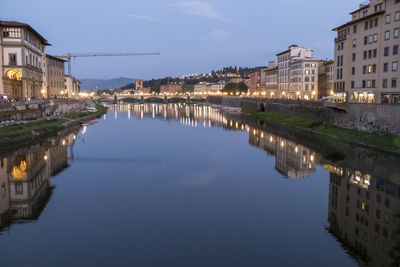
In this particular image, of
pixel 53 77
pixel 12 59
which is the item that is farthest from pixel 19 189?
pixel 53 77

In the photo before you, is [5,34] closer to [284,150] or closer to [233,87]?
[284,150]

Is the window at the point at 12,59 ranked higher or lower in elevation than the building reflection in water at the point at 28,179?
higher

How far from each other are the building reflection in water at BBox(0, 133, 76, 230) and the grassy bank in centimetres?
2794

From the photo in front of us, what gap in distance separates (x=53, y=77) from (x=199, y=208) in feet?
243

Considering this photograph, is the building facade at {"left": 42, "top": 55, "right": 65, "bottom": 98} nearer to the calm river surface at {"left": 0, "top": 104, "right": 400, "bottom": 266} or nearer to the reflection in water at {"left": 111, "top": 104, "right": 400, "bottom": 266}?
the calm river surface at {"left": 0, "top": 104, "right": 400, "bottom": 266}

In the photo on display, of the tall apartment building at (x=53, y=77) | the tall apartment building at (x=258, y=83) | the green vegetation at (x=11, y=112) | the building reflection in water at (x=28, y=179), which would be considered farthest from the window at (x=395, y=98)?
the tall apartment building at (x=258, y=83)

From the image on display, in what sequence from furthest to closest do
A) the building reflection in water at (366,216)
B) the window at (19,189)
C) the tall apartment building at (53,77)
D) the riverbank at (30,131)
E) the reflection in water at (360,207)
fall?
the tall apartment building at (53,77)
the riverbank at (30,131)
the window at (19,189)
the reflection in water at (360,207)
the building reflection in water at (366,216)

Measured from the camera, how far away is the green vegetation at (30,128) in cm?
3797

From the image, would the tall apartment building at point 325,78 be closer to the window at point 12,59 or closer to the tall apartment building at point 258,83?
the tall apartment building at point 258,83

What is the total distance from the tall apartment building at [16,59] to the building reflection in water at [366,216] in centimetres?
4868

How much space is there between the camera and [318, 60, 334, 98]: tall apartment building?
257 ft

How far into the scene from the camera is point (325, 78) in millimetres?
82938

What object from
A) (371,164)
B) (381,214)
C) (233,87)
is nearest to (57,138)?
(371,164)

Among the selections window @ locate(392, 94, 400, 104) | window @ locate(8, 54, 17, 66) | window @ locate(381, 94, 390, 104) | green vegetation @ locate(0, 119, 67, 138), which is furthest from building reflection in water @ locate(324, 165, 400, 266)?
window @ locate(8, 54, 17, 66)
